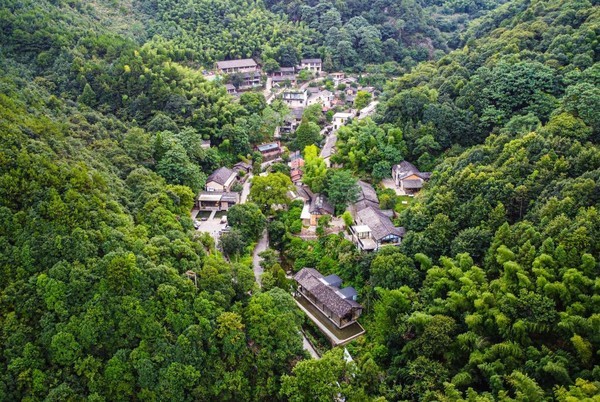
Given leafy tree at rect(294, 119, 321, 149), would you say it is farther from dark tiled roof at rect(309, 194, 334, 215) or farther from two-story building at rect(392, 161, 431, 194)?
two-story building at rect(392, 161, 431, 194)

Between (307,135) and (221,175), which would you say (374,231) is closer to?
(221,175)

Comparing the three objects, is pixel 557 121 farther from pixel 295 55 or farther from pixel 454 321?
pixel 295 55

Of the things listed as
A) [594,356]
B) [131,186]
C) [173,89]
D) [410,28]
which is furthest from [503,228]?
[410,28]

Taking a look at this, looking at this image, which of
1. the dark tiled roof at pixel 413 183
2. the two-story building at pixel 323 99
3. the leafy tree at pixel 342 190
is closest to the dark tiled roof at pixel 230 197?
the leafy tree at pixel 342 190

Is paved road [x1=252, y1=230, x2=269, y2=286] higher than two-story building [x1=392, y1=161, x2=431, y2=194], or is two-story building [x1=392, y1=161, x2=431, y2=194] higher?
two-story building [x1=392, y1=161, x2=431, y2=194]

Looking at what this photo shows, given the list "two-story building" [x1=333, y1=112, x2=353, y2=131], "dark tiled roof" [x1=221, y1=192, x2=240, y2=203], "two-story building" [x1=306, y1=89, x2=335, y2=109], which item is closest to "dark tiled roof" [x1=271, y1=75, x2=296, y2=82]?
"two-story building" [x1=306, y1=89, x2=335, y2=109]

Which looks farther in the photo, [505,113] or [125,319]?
[505,113]
